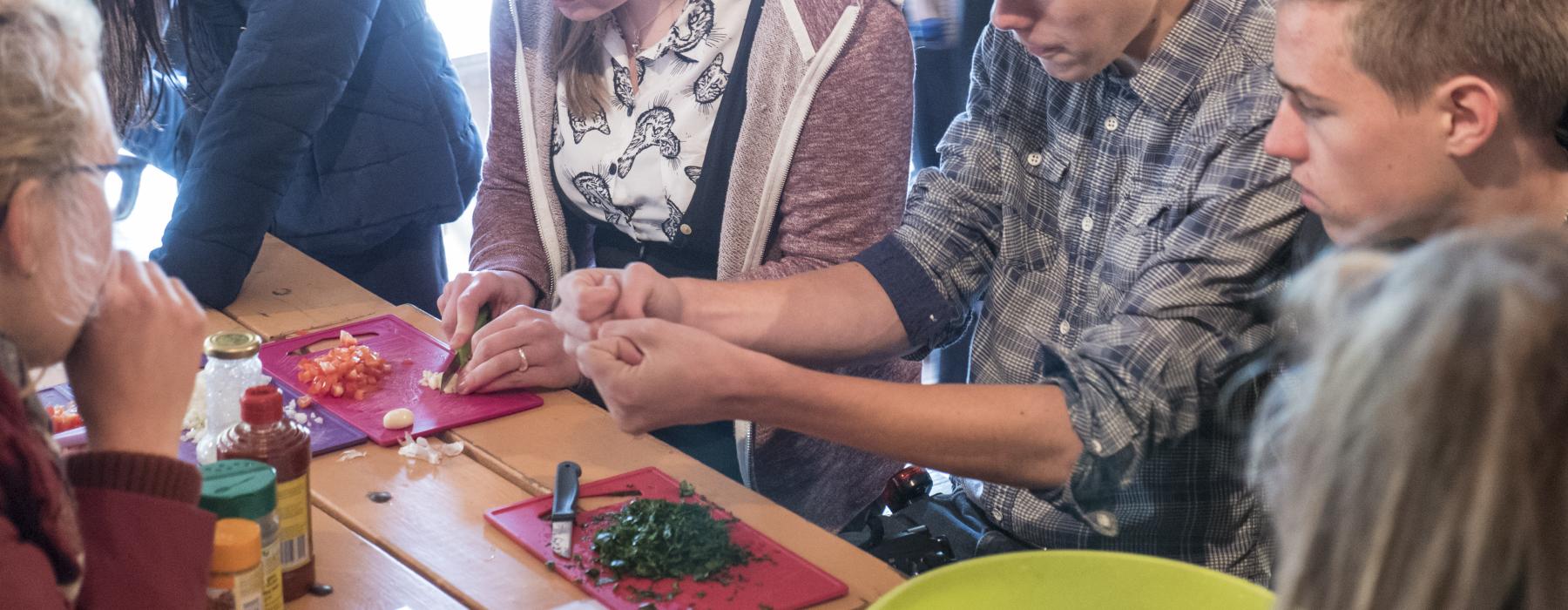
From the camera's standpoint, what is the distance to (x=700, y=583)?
1262 mm

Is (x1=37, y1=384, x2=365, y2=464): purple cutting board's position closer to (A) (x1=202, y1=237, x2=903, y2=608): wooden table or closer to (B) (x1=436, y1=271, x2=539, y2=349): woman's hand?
(A) (x1=202, y1=237, x2=903, y2=608): wooden table

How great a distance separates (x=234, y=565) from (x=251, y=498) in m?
0.06

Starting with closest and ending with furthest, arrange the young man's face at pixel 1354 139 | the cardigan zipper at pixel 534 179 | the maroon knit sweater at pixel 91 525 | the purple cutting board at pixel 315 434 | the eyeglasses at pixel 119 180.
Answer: the maroon knit sweater at pixel 91 525, the eyeglasses at pixel 119 180, the young man's face at pixel 1354 139, the purple cutting board at pixel 315 434, the cardigan zipper at pixel 534 179

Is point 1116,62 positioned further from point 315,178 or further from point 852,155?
point 315,178

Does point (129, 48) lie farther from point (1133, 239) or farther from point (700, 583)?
point (1133, 239)

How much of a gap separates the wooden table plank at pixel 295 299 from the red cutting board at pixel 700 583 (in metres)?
0.67

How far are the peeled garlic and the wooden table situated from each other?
0.03 m

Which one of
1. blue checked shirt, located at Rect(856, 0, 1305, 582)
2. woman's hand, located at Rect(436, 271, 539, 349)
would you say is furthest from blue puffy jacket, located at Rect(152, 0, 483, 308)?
blue checked shirt, located at Rect(856, 0, 1305, 582)

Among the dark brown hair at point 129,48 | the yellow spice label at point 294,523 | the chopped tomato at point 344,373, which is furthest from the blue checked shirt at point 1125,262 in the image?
the dark brown hair at point 129,48

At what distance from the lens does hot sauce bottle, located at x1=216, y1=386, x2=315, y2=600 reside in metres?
1.18

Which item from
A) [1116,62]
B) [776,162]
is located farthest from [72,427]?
[1116,62]

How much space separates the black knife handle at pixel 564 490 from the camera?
134 centimetres

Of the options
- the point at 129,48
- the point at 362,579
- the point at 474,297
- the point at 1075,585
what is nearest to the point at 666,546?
the point at 362,579

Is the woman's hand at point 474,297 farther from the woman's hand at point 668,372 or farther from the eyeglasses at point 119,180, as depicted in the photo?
the eyeglasses at point 119,180
